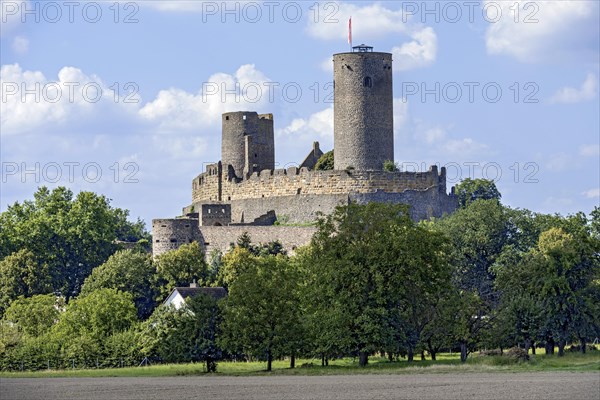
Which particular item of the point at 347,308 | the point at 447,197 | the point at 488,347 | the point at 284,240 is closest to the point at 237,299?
the point at 347,308

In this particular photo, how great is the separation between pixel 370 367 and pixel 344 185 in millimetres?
32885

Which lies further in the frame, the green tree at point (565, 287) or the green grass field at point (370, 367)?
the green tree at point (565, 287)

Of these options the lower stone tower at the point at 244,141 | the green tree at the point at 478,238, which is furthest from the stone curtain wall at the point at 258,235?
the lower stone tower at the point at 244,141

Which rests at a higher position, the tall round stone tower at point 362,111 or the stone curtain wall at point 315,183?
the tall round stone tower at point 362,111

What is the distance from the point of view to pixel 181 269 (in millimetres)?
100875

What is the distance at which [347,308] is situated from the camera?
252 ft

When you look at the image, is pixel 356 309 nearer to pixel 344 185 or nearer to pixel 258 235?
pixel 258 235

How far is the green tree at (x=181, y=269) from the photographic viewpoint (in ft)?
329

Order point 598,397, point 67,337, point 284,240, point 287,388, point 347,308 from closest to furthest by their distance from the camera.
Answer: point 598,397, point 287,388, point 347,308, point 67,337, point 284,240

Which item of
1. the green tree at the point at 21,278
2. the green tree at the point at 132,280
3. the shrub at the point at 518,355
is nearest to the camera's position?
the shrub at the point at 518,355

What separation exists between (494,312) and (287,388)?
2156 cm

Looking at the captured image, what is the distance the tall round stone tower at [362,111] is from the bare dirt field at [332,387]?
37.5m

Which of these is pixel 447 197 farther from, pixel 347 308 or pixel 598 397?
pixel 598 397

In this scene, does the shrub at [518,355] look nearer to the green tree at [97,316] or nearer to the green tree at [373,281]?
the green tree at [373,281]
